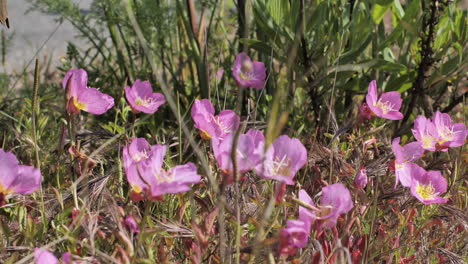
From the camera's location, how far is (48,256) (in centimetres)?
114

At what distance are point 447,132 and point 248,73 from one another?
60 centimetres

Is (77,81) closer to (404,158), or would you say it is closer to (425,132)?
(404,158)

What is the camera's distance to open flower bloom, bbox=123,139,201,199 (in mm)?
1163

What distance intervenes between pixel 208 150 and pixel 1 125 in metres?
1.02

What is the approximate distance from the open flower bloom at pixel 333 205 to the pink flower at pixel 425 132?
505 millimetres

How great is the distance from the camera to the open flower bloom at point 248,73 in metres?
1.79

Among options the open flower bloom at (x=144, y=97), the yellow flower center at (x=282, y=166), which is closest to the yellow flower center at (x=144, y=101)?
the open flower bloom at (x=144, y=97)

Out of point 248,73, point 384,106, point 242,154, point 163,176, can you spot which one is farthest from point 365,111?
point 163,176

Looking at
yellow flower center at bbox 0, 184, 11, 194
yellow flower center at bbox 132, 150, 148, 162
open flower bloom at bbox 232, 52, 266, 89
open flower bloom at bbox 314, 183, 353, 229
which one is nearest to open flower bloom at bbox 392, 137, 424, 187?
open flower bloom at bbox 314, 183, 353, 229

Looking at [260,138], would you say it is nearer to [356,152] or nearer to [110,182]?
[356,152]

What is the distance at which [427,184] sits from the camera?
5.22 feet

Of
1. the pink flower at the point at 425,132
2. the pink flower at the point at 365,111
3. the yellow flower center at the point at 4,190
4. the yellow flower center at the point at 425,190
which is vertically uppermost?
the yellow flower center at the point at 4,190

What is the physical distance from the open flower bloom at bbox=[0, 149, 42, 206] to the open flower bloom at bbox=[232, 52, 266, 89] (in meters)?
0.66

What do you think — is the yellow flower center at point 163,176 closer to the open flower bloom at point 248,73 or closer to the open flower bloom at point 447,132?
the open flower bloom at point 248,73
